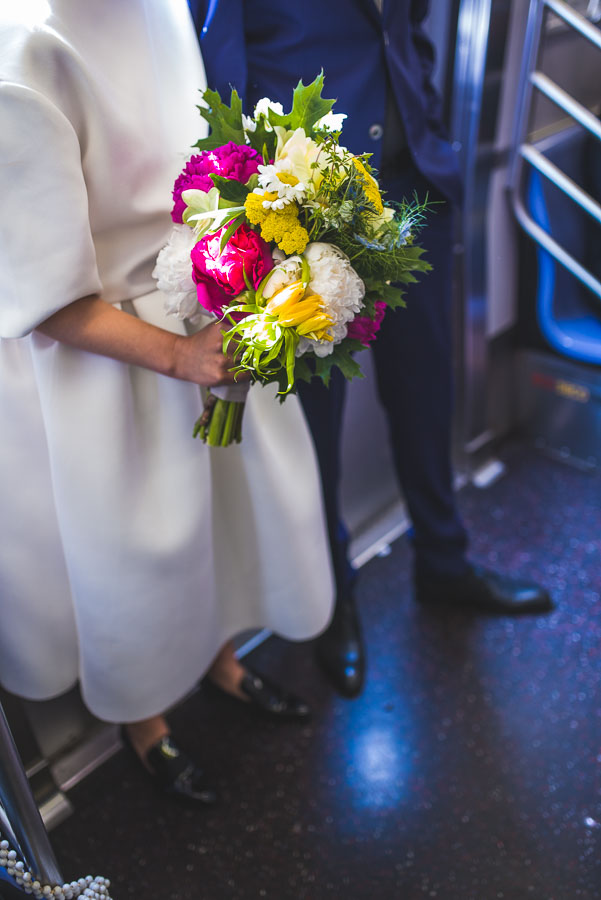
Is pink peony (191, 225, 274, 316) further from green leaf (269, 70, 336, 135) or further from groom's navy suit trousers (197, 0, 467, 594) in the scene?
groom's navy suit trousers (197, 0, 467, 594)

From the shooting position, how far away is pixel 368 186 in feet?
3.43

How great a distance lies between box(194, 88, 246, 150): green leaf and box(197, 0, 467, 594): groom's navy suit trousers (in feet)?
0.62

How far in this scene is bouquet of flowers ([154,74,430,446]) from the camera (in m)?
0.99

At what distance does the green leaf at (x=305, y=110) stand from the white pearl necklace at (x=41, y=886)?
39.9 inches

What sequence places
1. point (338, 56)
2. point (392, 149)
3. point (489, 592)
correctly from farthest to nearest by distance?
point (489, 592) < point (392, 149) < point (338, 56)

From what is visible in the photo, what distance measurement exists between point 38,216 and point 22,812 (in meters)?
0.84

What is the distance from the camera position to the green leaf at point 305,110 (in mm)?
1036

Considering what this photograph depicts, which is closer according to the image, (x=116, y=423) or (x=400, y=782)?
(x=116, y=423)

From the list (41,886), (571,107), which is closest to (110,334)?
(41,886)

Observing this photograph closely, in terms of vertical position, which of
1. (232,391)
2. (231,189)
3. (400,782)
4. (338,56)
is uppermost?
(338,56)

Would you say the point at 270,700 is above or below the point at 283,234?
below

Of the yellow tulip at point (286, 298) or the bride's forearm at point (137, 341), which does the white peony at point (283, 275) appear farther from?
the bride's forearm at point (137, 341)

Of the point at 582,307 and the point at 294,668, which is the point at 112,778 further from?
the point at 582,307

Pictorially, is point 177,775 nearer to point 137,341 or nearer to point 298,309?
point 137,341
